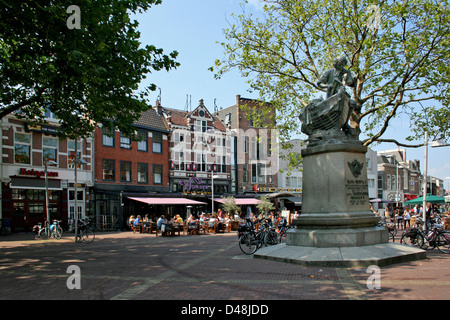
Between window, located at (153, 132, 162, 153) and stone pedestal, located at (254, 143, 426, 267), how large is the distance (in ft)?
92.6

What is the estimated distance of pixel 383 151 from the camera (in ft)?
245

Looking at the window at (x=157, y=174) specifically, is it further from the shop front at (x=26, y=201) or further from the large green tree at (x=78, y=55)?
the large green tree at (x=78, y=55)

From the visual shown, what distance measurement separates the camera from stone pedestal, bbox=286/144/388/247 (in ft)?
34.8

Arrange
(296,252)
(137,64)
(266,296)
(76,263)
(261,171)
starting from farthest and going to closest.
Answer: (261,171) < (137,64) < (76,263) < (296,252) < (266,296)

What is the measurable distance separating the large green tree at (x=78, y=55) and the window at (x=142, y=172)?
22.3 metres

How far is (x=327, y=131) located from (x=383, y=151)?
226ft

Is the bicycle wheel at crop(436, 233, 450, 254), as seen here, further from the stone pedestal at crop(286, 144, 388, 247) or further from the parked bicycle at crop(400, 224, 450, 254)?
the stone pedestal at crop(286, 144, 388, 247)

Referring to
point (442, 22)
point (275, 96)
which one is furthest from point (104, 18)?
point (442, 22)

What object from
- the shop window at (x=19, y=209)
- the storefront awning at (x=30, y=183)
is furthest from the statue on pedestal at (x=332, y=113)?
the shop window at (x=19, y=209)

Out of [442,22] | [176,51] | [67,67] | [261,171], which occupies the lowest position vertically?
[261,171]

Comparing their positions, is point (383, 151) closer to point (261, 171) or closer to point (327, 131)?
point (261, 171)

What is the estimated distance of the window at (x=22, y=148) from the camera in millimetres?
26984

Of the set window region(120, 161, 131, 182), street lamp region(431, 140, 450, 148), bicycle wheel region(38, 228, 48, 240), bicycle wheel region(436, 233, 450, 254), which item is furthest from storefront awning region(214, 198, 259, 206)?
bicycle wheel region(436, 233, 450, 254)

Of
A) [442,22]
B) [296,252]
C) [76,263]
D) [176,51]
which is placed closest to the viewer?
[296,252]
